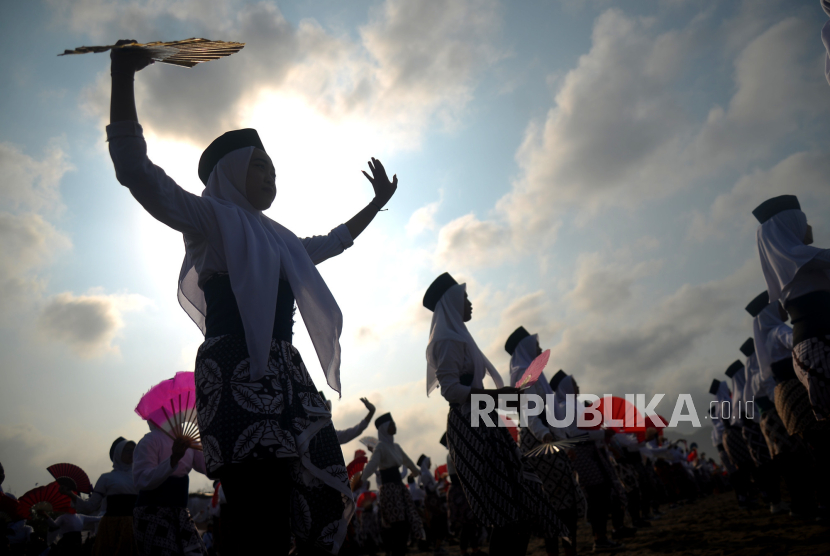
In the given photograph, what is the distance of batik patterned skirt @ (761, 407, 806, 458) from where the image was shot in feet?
20.9

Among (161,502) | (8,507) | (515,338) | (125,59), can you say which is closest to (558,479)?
(515,338)

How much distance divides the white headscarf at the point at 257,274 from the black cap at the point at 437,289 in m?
2.80

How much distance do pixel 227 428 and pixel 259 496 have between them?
9.3 inches

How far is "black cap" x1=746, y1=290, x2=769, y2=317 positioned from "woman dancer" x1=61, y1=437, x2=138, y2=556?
29.3 feet

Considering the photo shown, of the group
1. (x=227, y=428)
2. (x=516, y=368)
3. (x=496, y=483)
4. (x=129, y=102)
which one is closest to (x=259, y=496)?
(x=227, y=428)

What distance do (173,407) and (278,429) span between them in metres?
2.52

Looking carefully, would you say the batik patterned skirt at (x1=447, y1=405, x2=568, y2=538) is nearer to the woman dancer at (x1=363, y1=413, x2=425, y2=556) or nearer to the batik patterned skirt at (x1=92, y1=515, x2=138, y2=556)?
the batik patterned skirt at (x1=92, y1=515, x2=138, y2=556)

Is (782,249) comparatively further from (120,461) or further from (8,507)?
(8,507)

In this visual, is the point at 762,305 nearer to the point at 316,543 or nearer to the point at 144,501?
the point at 316,543

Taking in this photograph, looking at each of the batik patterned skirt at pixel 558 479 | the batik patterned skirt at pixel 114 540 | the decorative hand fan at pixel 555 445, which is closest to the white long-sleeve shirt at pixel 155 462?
the batik patterned skirt at pixel 114 540

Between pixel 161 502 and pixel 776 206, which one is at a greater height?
pixel 776 206

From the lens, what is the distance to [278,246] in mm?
1938

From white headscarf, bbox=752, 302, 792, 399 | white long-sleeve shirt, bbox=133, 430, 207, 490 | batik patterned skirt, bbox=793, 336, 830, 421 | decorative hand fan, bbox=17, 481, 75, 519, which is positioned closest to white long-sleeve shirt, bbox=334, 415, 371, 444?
white long-sleeve shirt, bbox=133, 430, 207, 490

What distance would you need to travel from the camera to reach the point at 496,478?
3447 mm
